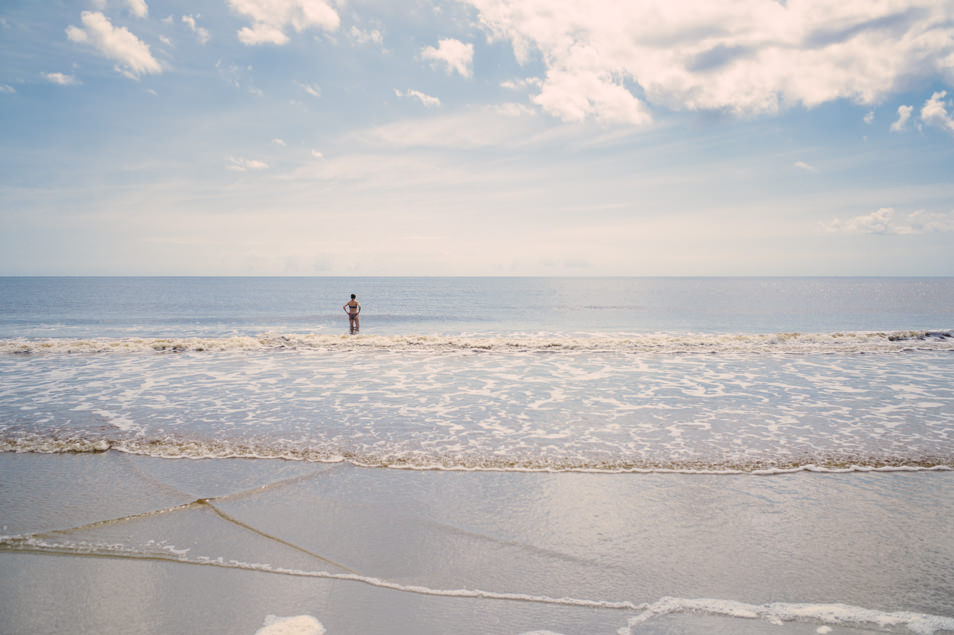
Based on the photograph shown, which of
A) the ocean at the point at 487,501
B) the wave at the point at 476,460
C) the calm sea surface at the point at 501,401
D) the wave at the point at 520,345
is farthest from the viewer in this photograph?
the wave at the point at 520,345

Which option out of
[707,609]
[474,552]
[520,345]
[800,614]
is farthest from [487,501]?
[520,345]

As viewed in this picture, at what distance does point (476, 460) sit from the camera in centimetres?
773

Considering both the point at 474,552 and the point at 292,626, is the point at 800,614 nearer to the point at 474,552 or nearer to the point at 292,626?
the point at 474,552

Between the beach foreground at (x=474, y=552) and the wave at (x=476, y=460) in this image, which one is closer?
the beach foreground at (x=474, y=552)

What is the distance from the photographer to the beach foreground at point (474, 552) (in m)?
3.96

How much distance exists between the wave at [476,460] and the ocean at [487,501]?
50 millimetres

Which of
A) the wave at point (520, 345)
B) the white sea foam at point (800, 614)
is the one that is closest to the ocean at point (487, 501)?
the white sea foam at point (800, 614)

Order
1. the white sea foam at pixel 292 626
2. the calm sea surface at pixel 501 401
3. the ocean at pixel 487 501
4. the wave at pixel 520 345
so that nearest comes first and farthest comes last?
the white sea foam at pixel 292 626
the ocean at pixel 487 501
the calm sea surface at pixel 501 401
the wave at pixel 520 345

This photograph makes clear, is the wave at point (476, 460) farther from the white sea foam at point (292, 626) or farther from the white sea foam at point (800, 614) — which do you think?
the white sea foam at point (292, 626)

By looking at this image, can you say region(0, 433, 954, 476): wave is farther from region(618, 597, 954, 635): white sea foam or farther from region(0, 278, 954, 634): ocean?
region(618, 597, 954, 635): white sea foam

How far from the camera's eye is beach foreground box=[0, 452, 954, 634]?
396 centimetres

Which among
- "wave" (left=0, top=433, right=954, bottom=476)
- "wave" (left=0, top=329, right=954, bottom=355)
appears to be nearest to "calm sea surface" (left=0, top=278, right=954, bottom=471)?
"wave" (left=0, top=433, right=954, bottom=476)

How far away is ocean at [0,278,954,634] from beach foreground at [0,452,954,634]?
0.09 feet

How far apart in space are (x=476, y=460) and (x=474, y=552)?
280 cm
